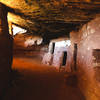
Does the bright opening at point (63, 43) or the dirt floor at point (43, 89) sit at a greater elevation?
the bright opening at point (63, 43)

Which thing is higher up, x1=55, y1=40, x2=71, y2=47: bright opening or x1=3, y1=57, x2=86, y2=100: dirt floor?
x1=55, y1=40, x2=71, y2=47: bright opening

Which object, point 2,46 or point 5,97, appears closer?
point 2,46

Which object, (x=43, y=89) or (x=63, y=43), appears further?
(x=63, y=43)

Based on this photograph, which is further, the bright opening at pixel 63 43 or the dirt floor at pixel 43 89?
the bright opening at pixel 63 43

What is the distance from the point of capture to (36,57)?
10.1 m

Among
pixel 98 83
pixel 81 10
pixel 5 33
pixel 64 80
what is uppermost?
pixel 81 10

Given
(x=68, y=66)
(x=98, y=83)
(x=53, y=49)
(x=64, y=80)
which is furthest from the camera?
(x=53, y=49)

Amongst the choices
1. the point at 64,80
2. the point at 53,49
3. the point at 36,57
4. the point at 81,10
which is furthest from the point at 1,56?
the point at 36,57

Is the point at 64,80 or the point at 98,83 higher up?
the point at 98,83

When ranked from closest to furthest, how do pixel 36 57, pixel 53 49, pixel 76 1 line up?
pixel 76 1, pixel 53 49, pixel 36 57

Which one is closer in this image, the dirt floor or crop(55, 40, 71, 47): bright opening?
the dirt floor

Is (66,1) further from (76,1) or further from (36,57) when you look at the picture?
(36,57)

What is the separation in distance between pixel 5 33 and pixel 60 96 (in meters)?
2.98

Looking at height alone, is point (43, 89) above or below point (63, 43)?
below
